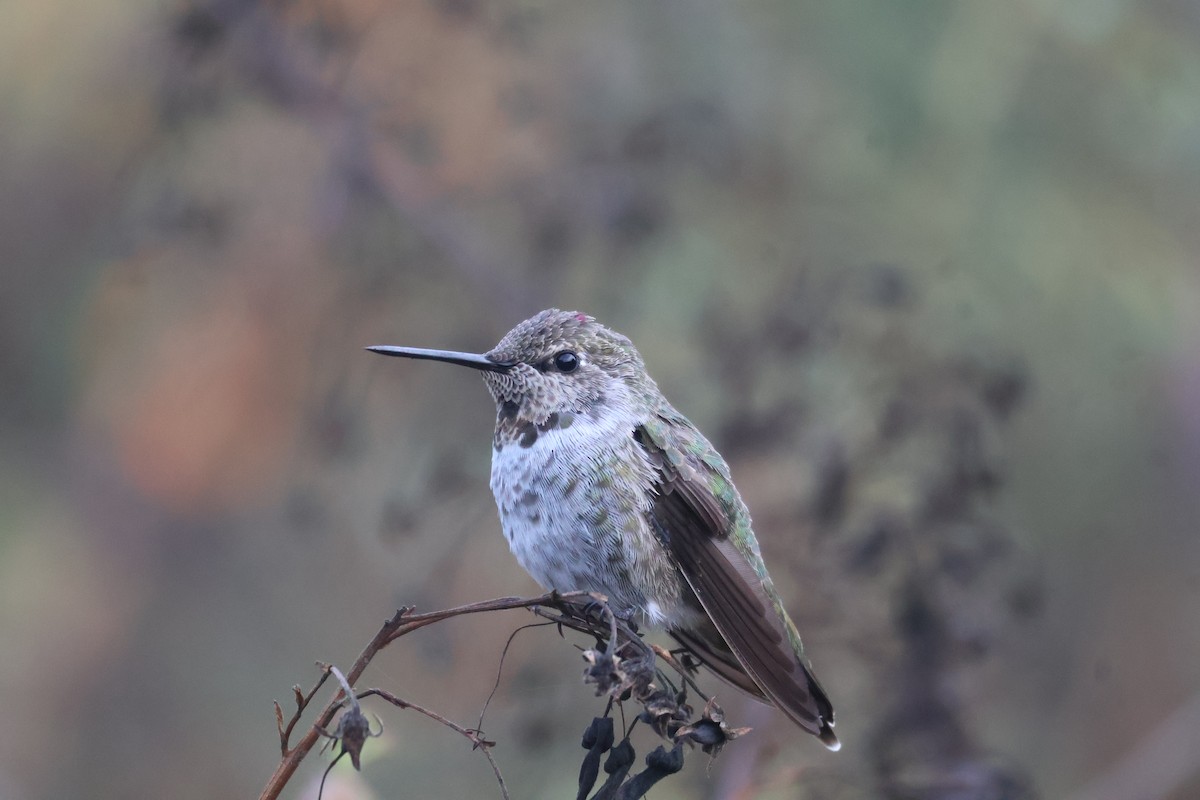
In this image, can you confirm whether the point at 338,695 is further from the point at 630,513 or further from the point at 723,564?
the point at 723,564

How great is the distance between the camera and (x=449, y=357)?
3.09m

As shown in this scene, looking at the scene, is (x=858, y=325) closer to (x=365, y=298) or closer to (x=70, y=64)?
(x=365, y=298)

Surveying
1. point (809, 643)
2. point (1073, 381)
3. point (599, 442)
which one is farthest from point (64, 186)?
point (1073, 381)

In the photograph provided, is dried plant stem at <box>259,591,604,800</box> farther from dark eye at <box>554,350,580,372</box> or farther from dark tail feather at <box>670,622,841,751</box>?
dark eye at <box>554,350,580,372</box>

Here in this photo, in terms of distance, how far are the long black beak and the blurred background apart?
2.54 feet

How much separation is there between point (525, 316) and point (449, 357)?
1.43 meters

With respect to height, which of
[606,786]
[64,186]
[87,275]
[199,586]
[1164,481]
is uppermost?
[1164,481]

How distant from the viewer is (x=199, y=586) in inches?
223

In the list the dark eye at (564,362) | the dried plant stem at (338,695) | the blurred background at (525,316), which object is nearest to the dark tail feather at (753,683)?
the blurred background at (525,316)

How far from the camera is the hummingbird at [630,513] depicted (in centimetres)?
293

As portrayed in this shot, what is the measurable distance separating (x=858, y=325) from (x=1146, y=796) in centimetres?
205

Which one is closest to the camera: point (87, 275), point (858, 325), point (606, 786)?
point (606, 786)

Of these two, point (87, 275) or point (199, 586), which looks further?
point (199, 586)

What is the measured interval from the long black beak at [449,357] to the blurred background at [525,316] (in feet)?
2.54
